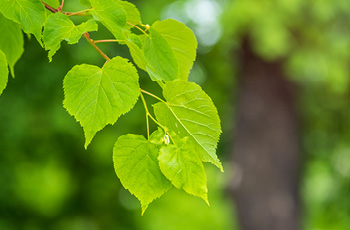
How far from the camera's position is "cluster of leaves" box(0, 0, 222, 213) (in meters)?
0.77

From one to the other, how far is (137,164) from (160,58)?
7.2 inches

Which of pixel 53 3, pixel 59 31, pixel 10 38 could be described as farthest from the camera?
pixel 10 38

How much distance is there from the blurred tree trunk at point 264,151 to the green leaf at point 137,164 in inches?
179

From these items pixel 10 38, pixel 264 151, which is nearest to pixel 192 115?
pixel 10 38

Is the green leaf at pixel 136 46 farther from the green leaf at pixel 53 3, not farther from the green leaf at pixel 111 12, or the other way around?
the green leaf at pixel 53 3

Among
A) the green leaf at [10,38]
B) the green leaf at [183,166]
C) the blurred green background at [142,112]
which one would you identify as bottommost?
the blurred green background at [142,112]

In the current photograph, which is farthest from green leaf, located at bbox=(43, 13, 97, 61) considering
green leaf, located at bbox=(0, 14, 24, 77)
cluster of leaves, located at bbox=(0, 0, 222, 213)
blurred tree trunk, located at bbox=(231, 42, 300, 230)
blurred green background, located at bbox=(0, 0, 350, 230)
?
blurred tree trunk, located at bbox=(231, 42, 300, 230)

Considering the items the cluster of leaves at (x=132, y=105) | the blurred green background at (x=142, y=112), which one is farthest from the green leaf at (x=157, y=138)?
the blurred green background at (x=142, y=112)

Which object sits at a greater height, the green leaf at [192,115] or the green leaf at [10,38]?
the green leaf at [192,115]

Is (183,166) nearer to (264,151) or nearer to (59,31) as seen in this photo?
(59,31)

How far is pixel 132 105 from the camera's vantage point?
2.52ft

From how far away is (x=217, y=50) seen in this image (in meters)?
7.44

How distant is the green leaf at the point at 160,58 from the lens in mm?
836

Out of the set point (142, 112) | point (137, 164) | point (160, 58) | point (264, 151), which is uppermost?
→ point (160, 58)
